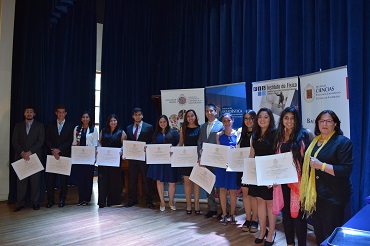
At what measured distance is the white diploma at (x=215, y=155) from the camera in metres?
3.50

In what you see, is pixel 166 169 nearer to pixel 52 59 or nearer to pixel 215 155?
pixel 215 155

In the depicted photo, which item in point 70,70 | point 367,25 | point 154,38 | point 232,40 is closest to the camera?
point 367,25

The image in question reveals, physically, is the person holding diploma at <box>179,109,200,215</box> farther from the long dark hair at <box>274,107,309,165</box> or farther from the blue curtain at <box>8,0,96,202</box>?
the blue curtain at <box>8,0,96,202</box>

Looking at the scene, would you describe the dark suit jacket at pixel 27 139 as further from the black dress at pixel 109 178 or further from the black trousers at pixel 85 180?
the black dress at pixel 109 178

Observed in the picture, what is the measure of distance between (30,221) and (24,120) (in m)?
1.62

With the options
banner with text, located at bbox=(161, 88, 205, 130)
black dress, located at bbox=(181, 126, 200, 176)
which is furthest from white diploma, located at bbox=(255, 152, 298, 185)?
banner with text, located at bbox=(161, 88, 205, 130)

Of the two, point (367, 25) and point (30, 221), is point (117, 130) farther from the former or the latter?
point (367, 25)

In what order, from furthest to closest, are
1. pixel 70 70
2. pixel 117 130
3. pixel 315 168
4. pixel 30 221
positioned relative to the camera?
pixel 70 70 → pixel 117 130 → pixel 30 221 → pixel 315 168

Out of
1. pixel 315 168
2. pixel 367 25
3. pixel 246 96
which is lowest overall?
pixel 315 168

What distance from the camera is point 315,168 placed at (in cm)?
229

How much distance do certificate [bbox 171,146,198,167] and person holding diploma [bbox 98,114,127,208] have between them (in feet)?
3.27

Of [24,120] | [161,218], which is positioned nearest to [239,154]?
[161,218]

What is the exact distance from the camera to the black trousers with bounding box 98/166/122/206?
14.8 feet

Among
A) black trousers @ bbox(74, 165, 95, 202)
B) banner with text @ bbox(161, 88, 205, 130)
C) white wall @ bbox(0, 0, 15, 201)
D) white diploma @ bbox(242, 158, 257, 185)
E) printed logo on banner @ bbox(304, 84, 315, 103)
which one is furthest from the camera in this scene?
banner with text @ bbox(161, 88, 205, 130)
